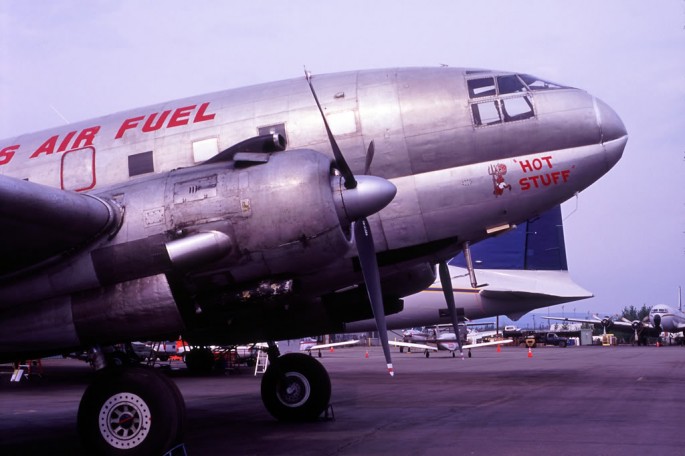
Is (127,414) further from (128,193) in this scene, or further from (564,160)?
(564,160)

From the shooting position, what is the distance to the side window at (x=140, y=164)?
11.2 metres

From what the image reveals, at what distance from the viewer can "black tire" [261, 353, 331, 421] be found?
13.0 metres

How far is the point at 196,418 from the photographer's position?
46.7 feet

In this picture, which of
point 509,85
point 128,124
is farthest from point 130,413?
point 509,85

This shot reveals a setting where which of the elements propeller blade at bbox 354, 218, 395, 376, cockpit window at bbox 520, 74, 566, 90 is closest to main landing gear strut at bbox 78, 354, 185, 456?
propeller blade at bbox 354, 218, 395, 376

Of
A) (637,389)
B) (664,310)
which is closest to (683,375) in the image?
(637,389)

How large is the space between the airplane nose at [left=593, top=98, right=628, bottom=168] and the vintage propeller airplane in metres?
0.03

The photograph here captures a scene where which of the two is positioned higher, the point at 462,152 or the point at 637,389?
the point at 462,152

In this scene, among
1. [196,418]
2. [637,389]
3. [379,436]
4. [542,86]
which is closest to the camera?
[379,436]

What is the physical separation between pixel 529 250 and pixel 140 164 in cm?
2591

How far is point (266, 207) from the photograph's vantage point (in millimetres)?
8562

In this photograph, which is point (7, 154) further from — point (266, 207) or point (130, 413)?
point (266, 207)

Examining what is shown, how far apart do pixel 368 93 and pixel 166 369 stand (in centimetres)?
2577

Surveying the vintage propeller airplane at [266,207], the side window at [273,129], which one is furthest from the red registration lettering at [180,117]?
the side window at [273,129]
